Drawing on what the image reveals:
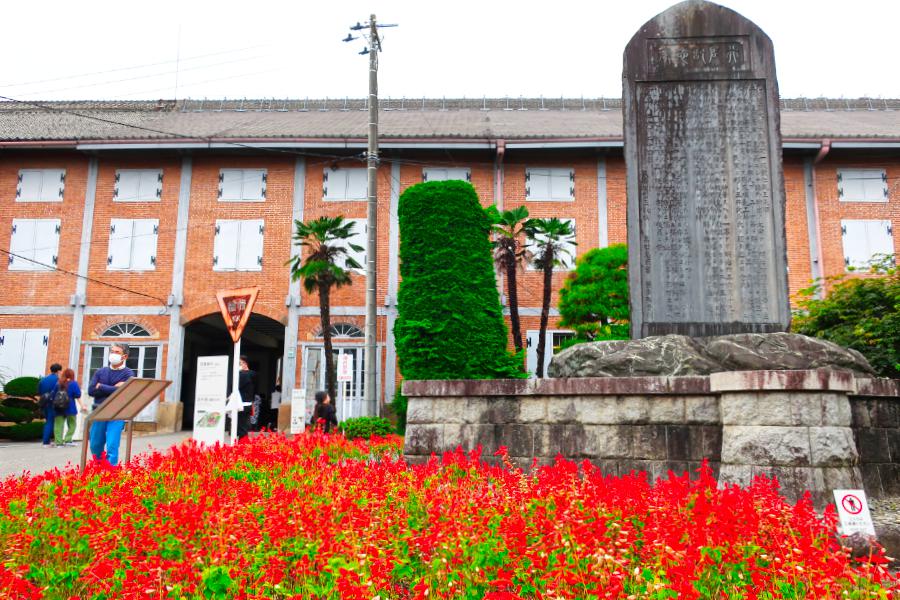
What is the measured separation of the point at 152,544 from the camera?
3844 mm

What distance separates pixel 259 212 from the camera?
2277 centimetres

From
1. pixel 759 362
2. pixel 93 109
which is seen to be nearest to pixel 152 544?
pixel 759 362

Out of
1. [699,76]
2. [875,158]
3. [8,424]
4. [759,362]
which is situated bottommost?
[8,424]

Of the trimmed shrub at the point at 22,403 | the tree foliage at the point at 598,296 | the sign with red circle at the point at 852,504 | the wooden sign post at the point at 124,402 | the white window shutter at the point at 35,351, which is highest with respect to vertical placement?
the tree foliage at the point at 598,296

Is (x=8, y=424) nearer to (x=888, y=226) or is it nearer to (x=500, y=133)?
(x=500, y=133)

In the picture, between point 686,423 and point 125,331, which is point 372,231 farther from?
point 686,423

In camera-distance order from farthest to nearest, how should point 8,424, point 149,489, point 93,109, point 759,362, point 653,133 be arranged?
point 93,109 < point 8,424 < point 653,133 < point 759,362 < point 149,489

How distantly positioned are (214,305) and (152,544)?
742 inches

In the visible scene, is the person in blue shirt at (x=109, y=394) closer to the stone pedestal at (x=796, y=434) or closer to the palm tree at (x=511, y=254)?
the stone pedestal at (x=796, y=434)

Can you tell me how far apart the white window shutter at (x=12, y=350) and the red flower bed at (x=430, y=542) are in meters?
18.7

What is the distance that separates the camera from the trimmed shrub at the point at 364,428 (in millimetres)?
13094

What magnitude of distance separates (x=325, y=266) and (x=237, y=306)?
34.5ft

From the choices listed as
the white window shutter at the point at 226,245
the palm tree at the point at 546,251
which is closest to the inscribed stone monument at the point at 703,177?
the palm tree at the point at 546,251

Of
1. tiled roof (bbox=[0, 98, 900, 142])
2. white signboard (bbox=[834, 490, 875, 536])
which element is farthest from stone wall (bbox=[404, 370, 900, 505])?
tiled roof (bbox=[0, 98, 900, 142])
